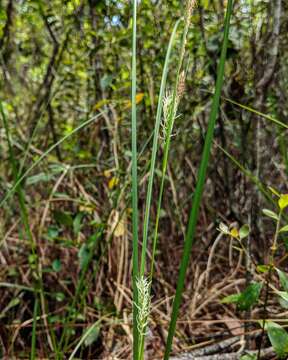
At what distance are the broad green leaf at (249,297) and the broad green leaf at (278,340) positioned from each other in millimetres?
48

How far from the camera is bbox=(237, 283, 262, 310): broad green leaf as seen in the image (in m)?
0.75

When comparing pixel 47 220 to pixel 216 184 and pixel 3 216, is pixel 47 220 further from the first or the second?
pixel 216 184

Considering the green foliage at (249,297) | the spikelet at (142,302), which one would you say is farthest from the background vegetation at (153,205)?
the spikelet at (142,302)

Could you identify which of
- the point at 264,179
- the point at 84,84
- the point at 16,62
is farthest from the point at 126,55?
the point at 264,179

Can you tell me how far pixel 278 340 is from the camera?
695 millimetres

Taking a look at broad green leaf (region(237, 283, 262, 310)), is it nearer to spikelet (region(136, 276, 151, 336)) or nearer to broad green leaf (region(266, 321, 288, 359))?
broad green leaf (region(266, 321, 288, 359))

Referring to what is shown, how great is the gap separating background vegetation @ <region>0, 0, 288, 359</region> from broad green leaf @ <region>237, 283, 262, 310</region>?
0.12 metres

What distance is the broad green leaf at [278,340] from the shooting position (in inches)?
27.0

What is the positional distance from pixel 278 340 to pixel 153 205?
0.99 metres

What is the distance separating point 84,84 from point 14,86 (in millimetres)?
420

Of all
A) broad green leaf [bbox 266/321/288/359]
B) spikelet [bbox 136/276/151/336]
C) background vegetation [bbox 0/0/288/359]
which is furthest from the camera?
background vegetation [bbox 0/0/288/359]

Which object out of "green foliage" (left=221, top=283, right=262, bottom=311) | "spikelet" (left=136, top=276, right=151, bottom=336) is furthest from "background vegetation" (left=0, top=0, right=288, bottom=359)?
"spikelet" (left=136, top=276, right=151, bottom=336)

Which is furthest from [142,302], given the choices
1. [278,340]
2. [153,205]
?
[153,205]

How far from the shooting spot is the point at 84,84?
247 centimetres
